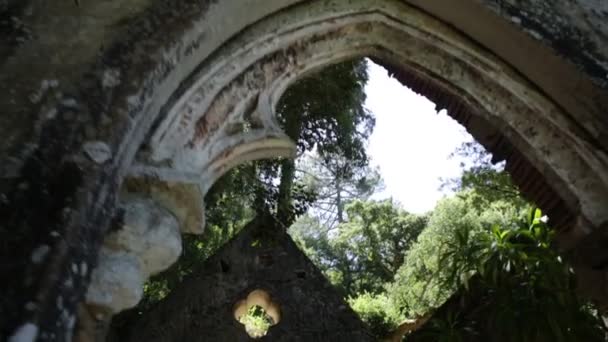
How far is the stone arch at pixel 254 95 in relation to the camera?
1.51 metres

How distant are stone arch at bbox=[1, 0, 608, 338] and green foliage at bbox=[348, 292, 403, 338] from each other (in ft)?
29.0

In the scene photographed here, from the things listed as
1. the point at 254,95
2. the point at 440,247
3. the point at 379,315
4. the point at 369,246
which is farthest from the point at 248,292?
the point at 369,246

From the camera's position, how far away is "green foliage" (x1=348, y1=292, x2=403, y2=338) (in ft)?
37.2

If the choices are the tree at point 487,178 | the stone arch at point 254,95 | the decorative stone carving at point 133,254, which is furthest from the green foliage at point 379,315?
the decorative stone carving at point 133,254

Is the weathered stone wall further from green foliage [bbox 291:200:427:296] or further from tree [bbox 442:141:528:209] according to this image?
green foliage [bbox 291:200:427:296]

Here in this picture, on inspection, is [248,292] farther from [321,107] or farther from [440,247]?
[440,247]

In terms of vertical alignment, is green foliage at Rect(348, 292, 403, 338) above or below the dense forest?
above

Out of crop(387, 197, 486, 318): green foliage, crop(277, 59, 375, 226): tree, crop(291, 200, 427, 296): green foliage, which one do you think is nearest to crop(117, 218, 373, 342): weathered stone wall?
crop(277, 59, 375, 226): tree

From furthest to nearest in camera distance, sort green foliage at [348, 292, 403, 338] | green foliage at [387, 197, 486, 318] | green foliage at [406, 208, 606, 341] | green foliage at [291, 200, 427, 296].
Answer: green foliage at [291, 200, 427, 296] < green foliage at [387, 197, 486, 318] < green foliage at [348, 292, 403, 338] < green foliage at [406, 208, 606, 341]

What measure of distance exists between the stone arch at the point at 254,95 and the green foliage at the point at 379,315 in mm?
8848

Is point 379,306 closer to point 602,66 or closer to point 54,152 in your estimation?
point 602,66

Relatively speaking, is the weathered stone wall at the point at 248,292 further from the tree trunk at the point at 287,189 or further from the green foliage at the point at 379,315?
the green foliage at the point at 379,315

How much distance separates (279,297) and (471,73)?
338cm

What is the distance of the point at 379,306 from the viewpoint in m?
12.7
